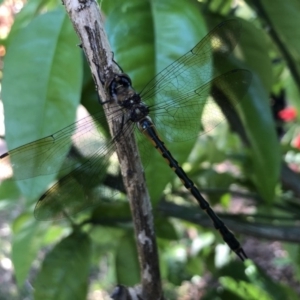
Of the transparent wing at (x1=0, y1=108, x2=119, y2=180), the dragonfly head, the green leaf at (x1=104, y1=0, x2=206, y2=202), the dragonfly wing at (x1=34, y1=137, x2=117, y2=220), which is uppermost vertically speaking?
the green leaf at (x1=104, y1=0, x2=206, y2=202)

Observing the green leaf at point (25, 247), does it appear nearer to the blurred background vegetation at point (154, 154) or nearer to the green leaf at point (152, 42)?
the blurred background vegetation at point (154, 154)

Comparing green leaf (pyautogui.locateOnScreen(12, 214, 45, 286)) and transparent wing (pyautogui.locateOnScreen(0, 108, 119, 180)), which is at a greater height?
transparent wing (pyautogui.locateOnScreen(0, 108, 119, 180))

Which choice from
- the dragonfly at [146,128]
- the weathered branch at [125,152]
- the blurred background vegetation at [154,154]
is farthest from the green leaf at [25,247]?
the weathered branch at [125,152]

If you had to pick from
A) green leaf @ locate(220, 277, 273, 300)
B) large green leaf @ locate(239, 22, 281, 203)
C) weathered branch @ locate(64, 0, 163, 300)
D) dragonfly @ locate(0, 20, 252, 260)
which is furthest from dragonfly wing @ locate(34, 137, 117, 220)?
green leaf @ locate(220, 277, 273, 300)

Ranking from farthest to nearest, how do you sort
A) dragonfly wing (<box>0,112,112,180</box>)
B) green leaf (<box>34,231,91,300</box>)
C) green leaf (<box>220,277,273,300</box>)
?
green leaf (<box>220,277,273,300</box>), green leaf (<box>34,231,91,300</box>), dragonfly wing (<box>0,112,112,180</box>)

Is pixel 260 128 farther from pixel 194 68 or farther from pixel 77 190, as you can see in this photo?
pixel 77 190

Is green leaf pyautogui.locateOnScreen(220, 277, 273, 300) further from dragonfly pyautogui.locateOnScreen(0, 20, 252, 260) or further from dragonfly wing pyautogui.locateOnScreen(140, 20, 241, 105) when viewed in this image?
dragonfly wing pyautogui.locateOnScreen(140, 20, 241, 105)
